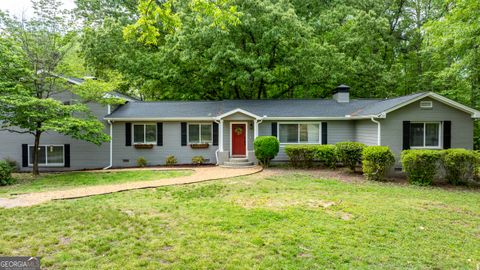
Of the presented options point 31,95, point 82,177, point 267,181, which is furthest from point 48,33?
point 267,181

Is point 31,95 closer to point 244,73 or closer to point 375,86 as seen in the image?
point 244,73

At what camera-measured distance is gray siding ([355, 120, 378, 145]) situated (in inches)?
459

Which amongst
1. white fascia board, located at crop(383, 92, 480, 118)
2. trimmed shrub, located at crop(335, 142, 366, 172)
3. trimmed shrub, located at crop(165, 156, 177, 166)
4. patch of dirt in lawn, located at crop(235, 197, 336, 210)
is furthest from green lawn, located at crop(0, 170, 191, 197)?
white fascia board, located at crop(383, 92, 480, 118)

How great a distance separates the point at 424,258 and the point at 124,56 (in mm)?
18591

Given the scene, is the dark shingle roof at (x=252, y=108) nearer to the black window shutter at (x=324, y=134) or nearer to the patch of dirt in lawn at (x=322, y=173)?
the black window shutter at (x=324, y=134)

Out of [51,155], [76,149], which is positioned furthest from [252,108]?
[51,155]

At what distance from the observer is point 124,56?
17938mm

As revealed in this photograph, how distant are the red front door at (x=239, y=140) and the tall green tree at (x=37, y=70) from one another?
241 inches

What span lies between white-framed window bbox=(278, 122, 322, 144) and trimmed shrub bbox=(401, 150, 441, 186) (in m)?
4.86

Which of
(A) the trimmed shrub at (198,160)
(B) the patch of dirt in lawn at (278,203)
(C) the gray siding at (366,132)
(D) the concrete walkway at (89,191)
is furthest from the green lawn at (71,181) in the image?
(C) the gray siding at (366,132)

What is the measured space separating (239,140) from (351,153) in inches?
211

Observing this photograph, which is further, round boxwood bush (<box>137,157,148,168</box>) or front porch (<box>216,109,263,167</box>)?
round boxwood bush (<box>137,157,148,168</box>)

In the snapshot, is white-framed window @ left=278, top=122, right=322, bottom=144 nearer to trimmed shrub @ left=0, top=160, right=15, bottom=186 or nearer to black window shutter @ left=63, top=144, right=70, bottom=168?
black window shutter @ left=63, top=144, right=70, bottom=168

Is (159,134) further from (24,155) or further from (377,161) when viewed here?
(377,161)
